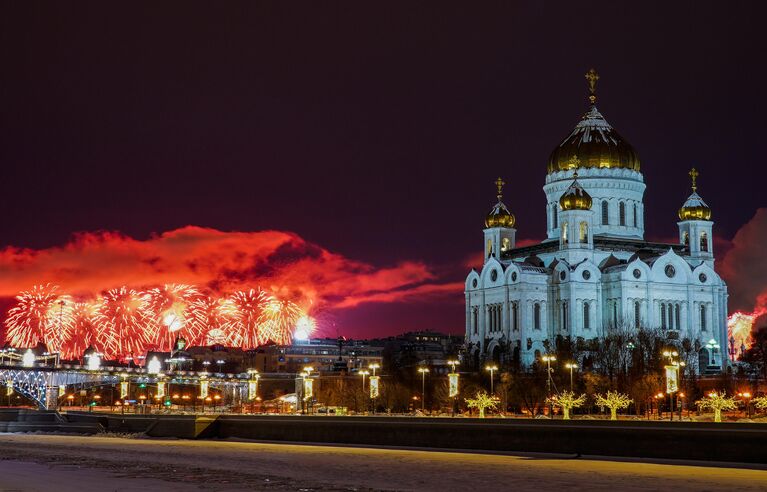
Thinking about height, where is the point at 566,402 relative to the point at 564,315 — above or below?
below

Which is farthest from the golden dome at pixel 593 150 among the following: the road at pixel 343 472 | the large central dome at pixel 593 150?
the road at pixel 343 472

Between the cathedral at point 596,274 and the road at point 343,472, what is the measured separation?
59.3 m

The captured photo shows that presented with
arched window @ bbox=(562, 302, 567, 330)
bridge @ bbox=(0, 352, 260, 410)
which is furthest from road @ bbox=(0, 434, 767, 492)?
arched window @ bbox=(562, 302, 567, 330)

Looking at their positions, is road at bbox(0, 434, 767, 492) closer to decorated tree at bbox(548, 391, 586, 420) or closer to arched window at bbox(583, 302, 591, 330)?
decorated tree at bbox(548, 391, 586, 420)

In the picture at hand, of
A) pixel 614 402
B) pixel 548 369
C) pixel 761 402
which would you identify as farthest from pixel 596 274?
pixel 761 402

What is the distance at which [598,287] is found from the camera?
101812 mm

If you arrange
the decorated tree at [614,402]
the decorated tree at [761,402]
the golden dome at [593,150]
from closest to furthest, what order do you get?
the decorated tree at [761,402] → the decorated tree at [614,402] → the golden dome at [593,150]

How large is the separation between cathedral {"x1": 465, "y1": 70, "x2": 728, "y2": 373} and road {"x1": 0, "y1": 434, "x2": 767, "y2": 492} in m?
59.3

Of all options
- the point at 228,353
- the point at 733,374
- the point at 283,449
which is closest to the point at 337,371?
the point at 733,374

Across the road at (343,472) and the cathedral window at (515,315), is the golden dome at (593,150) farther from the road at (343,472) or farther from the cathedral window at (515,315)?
the road at (343,472)

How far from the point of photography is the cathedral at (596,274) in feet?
332

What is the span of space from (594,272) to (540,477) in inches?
2827

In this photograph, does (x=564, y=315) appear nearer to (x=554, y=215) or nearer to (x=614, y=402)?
(x=554, y=215)

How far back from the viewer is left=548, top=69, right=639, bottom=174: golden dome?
360 feet
